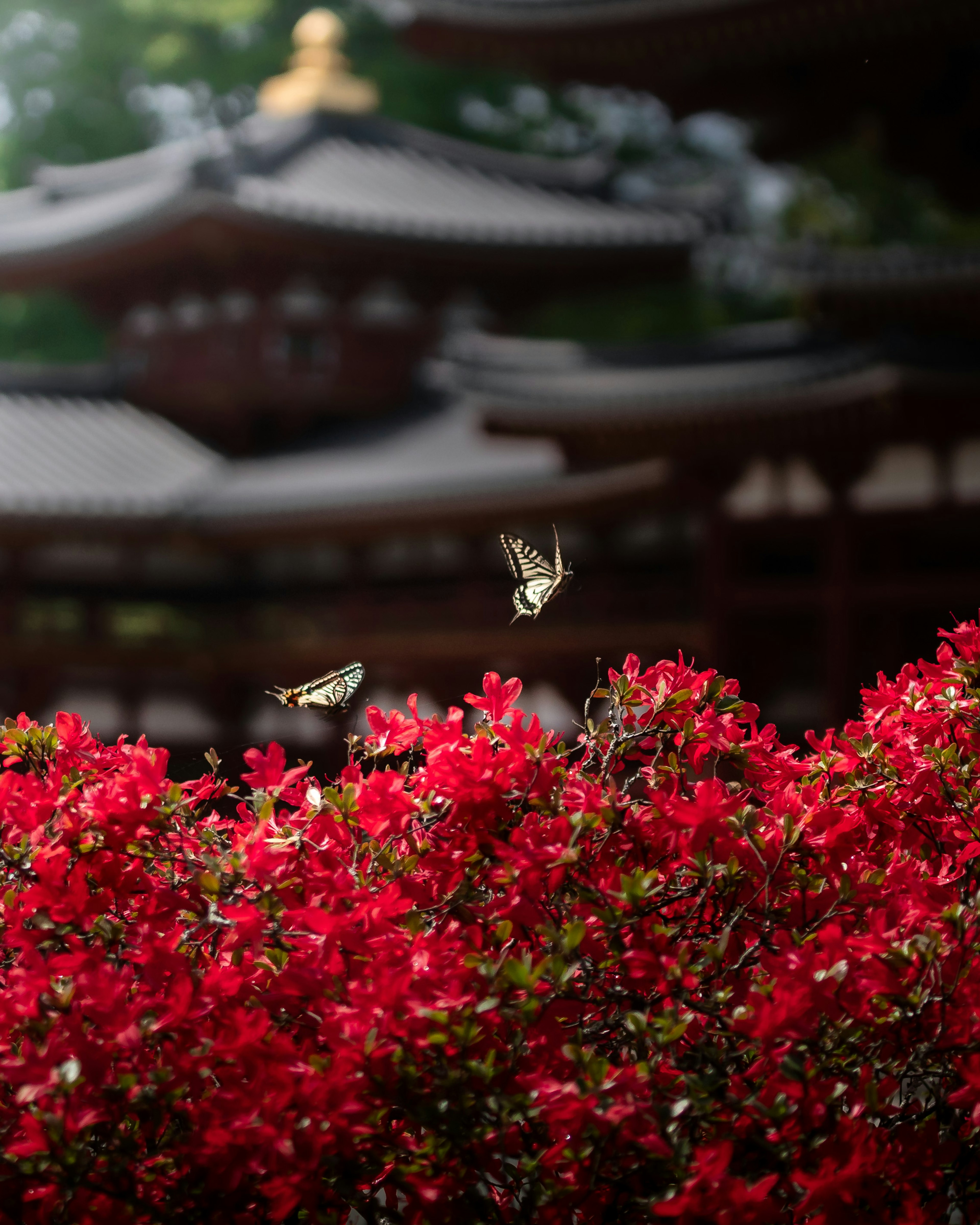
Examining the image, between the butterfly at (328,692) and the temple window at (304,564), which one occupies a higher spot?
the butterfly at (328,692)

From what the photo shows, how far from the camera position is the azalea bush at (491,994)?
2490 mm

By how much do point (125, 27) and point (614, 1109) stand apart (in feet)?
92.3

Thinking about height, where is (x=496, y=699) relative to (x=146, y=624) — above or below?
above

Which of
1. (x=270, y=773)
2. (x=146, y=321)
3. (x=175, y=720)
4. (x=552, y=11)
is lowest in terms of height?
(x=175, y=720)

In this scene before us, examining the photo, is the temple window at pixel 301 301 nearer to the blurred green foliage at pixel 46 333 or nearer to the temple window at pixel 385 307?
the temple window at pixel 385 307

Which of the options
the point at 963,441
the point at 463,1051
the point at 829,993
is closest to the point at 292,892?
the point at 463,1051

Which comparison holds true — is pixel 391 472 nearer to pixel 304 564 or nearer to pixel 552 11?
pixel 304 564

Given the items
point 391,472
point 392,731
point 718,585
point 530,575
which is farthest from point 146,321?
point 392,731

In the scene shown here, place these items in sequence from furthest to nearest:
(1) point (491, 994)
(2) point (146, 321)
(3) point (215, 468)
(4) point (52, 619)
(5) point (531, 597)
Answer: (2) point (146, 321)
(3) point (215, 468)
(4) point (52, 619)
(5) point (531, 597)
(1) point (491, 994)

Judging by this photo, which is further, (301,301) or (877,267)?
(301,301)

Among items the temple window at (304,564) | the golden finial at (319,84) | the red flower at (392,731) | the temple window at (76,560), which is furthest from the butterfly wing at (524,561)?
the golden finial at (319,84)

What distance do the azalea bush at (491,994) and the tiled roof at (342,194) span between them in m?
16.0

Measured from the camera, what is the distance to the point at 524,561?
4234 millimetres

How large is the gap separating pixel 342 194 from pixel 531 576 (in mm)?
17071
